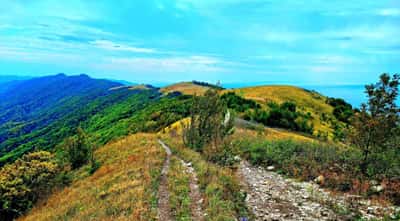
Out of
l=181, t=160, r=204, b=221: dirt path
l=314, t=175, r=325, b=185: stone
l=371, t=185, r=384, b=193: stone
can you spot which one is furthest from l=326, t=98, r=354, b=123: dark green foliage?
l=181, t=160, r=204, b=221: dirt path

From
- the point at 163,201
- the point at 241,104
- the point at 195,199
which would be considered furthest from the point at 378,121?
the point at 241,104

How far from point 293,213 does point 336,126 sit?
44.2 meters

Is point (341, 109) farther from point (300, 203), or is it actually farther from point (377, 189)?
point (300, 203)

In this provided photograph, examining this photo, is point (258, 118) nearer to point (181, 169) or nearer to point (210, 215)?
point (181, 169)

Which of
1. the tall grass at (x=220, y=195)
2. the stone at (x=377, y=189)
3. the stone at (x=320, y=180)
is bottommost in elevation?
the tall grass at (x=220, y=195)

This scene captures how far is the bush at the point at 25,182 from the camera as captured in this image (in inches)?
750

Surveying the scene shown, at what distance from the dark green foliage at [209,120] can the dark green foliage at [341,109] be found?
3955 cm

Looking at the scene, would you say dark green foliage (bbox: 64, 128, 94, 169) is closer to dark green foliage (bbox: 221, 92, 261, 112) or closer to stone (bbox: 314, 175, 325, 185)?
stone (bbox: 314, 175, 325, 185)

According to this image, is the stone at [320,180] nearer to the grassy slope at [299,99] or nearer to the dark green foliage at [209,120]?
the dark green foliage at [209,120]

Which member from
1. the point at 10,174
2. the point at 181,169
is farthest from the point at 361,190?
the point at 10,174

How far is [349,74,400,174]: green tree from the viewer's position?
13.2 meters

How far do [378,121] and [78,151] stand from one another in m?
24.7

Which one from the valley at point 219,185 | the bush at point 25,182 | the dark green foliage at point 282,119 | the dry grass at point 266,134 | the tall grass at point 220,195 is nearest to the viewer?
the tall grass at point 220,195

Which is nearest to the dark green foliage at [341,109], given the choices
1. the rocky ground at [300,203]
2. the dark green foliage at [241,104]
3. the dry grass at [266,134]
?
the dark green foliage at [241,104]
